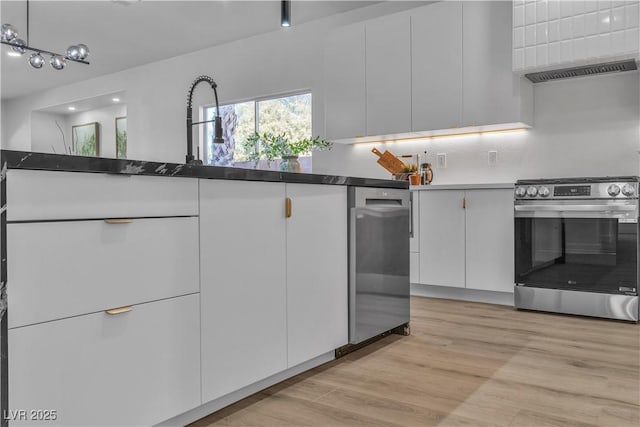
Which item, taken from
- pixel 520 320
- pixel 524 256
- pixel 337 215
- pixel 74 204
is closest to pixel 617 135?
pixel 524 256

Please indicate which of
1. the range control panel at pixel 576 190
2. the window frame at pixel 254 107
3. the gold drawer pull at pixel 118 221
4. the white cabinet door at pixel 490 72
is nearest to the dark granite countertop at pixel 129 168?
the gold drawer pull at pixel 118 221

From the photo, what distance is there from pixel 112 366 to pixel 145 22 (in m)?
4.61

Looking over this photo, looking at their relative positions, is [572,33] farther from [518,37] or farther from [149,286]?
[149,286]

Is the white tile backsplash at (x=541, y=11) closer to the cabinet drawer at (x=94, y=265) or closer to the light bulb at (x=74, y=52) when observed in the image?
the cabinet drawer at (x=94, y=265)

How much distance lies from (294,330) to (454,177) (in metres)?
2.72

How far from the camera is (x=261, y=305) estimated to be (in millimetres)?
1814

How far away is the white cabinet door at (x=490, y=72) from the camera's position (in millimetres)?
3541

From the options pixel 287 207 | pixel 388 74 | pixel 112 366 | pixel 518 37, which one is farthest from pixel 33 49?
pixel 518 37

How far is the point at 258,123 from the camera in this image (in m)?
5.57

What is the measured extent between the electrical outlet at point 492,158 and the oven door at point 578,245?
70 centimetres

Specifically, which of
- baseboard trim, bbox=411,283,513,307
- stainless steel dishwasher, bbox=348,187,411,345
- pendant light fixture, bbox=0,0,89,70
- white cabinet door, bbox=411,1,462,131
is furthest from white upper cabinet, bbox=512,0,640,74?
pendant light fixture, bbox=0,0,89,70

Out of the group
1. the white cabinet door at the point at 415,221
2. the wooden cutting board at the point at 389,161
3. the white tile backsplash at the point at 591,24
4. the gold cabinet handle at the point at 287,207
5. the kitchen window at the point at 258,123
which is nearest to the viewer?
the gold cabinet handle at the point at 287,207

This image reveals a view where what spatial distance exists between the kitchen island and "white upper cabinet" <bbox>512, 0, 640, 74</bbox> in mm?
2139

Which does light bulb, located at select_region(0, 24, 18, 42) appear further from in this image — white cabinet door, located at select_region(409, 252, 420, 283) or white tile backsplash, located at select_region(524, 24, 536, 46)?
white tile backsplash, located at select_region(524, 24, 536, 46)
